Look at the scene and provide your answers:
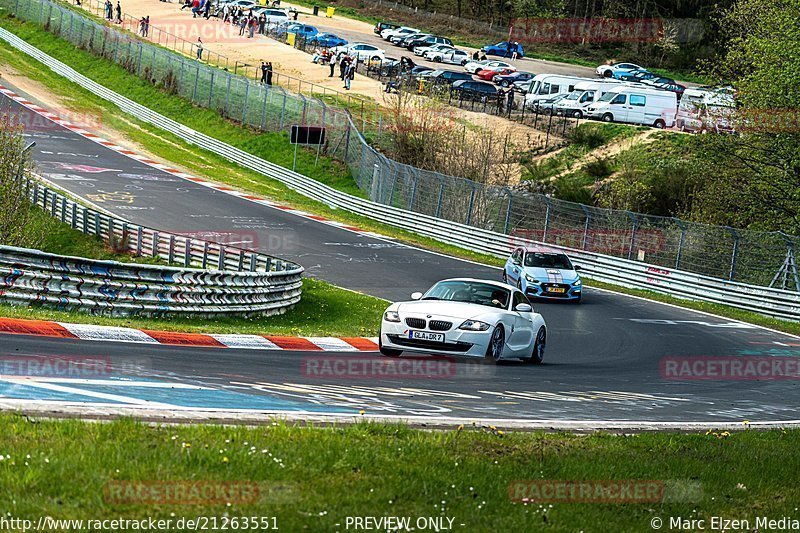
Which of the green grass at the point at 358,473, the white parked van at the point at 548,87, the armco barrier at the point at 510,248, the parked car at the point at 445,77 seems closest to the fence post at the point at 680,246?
the armco barrier at the point at 510,248

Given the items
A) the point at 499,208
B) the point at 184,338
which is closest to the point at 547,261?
the point at 499,208

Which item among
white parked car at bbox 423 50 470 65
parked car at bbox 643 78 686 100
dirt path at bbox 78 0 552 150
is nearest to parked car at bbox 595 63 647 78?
parked car at bbox 643 78 686 100

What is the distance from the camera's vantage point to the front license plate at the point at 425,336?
15344 mm

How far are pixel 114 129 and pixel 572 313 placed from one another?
34.6 metres

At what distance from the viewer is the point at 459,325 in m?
15.4

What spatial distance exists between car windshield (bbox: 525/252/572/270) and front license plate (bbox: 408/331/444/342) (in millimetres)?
14306

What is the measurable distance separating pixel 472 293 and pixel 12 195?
14574mm

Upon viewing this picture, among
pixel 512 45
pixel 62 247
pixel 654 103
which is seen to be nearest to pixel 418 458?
pixel 62 247

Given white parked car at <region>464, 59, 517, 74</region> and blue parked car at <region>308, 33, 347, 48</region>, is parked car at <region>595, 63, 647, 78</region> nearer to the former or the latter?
white parked car at <region>464, 59, 517, 74</region>

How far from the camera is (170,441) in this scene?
734 centimetres

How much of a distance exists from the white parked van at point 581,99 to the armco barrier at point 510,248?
794 inches

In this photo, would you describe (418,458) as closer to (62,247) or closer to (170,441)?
(170,441)

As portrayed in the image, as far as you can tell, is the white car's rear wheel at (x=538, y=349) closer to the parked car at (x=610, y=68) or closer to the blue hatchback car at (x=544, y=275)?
the blue hatchback car at (x=544, y=275)

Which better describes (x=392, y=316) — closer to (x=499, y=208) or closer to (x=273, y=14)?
(x=499, y=208)
